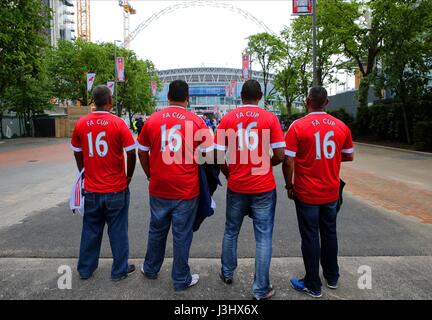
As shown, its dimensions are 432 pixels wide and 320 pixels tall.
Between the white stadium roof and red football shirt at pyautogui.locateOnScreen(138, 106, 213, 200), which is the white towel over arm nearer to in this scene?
red football shirt at pyautogui.locateOnScreen(138, 106, 213, 200)

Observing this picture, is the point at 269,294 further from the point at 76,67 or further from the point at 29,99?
the point at 76,67

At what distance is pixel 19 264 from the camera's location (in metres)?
4.11

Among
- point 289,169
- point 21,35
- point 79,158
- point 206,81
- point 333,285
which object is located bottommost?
point 333,285

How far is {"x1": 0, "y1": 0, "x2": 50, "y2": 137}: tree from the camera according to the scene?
18250 mm

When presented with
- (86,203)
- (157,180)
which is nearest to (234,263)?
(157,180)

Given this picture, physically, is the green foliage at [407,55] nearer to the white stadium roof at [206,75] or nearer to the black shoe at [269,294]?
the black shoe at [269,294]

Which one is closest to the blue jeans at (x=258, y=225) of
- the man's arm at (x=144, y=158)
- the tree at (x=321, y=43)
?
the man's arm at (x=144, y=158)

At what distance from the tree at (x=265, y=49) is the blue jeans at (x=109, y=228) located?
36.7 meters

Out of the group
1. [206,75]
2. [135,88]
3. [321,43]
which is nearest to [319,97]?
[321,43]

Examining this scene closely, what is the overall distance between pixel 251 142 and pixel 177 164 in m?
0.75

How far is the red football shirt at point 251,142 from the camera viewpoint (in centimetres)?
325

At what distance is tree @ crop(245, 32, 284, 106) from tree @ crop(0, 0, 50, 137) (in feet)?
80.4

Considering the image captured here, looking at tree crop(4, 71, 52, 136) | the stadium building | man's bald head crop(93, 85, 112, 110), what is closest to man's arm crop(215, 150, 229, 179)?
man's bald head crop(93, 85, 112, 110)

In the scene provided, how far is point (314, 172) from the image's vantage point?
333 centimetres
